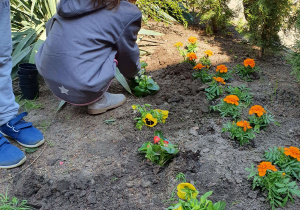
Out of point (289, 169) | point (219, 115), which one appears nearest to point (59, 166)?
point (219, 115)

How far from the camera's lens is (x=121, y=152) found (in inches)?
87.7

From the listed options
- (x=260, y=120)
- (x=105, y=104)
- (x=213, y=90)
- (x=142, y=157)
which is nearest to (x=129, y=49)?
(x=105, y=104)

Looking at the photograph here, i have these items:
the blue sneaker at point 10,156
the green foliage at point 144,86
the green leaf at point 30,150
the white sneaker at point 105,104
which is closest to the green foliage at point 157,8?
the green foliage at point 144,86

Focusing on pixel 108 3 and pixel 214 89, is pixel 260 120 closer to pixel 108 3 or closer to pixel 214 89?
pixel 214 89

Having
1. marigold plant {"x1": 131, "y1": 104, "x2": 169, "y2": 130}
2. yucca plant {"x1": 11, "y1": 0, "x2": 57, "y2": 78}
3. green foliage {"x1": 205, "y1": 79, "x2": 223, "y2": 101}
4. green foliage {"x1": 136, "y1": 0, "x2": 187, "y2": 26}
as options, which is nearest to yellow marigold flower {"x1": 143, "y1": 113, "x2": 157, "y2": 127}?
marigold plant {"x1": 131, "y1": 104, "x2": 169, "y2": 130}

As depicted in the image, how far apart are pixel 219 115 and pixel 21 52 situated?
7.10 feet

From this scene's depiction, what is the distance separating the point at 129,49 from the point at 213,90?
2.60 ft

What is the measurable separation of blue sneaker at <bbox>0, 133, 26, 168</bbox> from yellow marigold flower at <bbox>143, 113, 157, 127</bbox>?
0.90 metres

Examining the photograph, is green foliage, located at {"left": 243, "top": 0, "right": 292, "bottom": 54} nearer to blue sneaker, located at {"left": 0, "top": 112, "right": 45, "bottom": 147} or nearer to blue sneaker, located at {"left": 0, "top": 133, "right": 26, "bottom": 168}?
blue sneaker, located at {"left": 0, "top": 112, "right": 45, "bottom": 147}

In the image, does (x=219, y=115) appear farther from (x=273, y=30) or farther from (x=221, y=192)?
(x=273, y=30)

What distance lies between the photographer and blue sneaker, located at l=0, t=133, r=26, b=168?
7.02 feet

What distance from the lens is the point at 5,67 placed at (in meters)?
2.20

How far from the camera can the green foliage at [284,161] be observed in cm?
182

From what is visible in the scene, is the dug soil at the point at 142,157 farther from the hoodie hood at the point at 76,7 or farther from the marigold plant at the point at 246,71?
the hoodie hood at the point at 76,7
